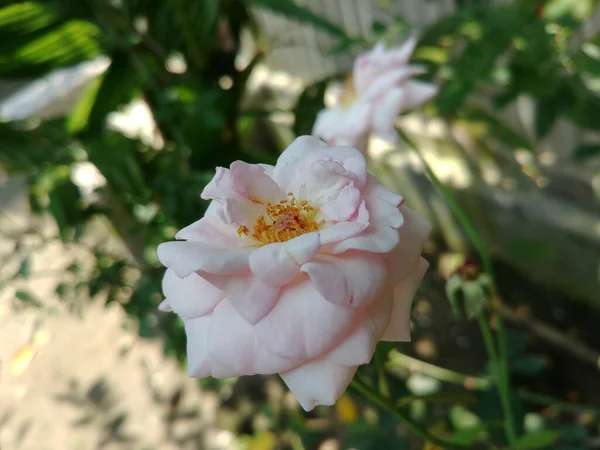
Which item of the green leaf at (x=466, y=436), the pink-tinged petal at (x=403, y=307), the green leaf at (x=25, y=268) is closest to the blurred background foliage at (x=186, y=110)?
the green leaf at (x=25, y=268)

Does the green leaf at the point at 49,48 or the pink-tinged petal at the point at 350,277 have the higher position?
the pink-tinged petal at the point at 350,277

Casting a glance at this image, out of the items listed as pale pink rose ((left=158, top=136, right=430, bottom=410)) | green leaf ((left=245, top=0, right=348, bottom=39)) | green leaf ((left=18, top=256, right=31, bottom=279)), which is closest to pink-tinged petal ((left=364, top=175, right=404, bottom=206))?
pale pink rose ((left=158, top=136, right=430, bottom=410))

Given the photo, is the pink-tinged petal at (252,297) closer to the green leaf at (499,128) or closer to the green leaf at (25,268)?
the green leaf at (25,268)

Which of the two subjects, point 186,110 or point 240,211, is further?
point 186,110

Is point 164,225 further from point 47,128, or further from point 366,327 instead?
point 366,327

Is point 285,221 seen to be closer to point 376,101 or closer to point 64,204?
point 376,101

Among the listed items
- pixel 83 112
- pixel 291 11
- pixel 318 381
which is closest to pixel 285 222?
pixel 318 381

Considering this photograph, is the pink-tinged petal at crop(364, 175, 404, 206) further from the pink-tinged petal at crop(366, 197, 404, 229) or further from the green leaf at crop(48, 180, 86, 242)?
the green leaf at crop(48, 180, 86, 242)
